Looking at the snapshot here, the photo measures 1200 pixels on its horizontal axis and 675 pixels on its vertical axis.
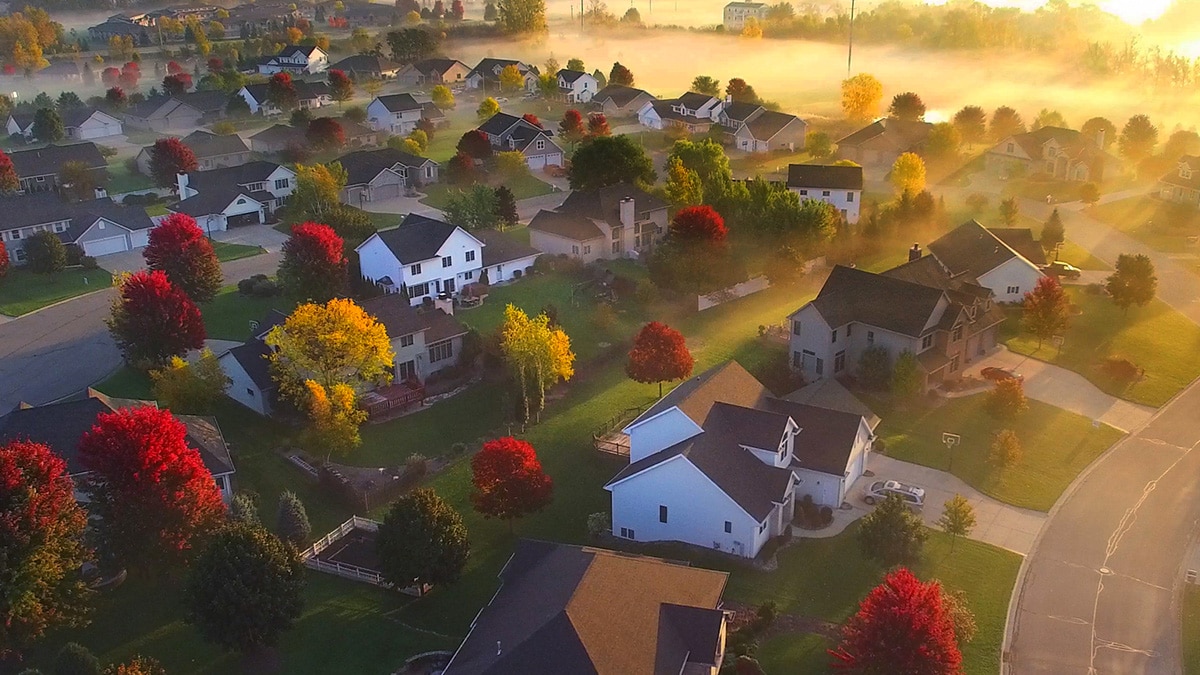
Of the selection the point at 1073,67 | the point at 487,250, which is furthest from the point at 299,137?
the point at 1073,67

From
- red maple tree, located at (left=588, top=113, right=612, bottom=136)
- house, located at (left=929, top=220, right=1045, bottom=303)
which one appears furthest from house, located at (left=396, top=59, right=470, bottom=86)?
house, located at (left=929, top=220, right=1045, bottom=303)

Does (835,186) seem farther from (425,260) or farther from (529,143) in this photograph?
(425,260)

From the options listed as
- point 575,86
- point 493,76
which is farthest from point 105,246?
point 493,76

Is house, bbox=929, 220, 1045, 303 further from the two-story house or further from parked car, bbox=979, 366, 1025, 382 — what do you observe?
the two-story house

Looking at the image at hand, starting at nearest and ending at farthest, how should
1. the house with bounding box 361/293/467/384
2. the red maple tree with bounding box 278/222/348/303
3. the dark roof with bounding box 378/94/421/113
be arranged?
the house with bounding box 361/293/467/384 < the red maple tree with bounding box 278/222/348/303 < the dark roof with bounding box 378/94/421/113

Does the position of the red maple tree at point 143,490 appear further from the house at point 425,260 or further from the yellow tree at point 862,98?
the yellow tree at point 862,98
